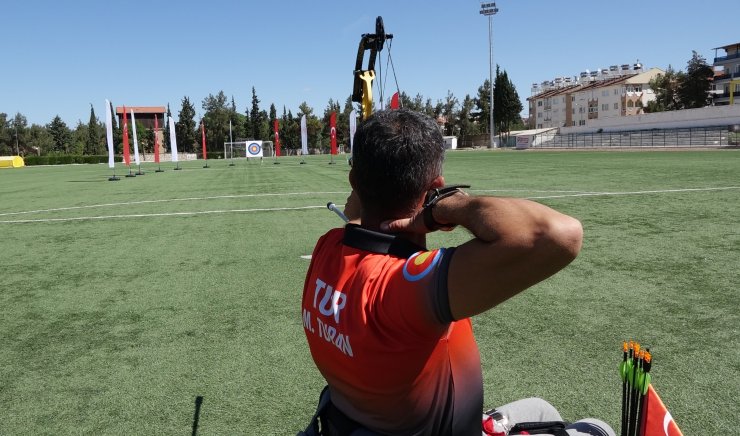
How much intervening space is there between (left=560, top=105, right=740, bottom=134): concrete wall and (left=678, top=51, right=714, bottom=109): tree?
14.6 metres

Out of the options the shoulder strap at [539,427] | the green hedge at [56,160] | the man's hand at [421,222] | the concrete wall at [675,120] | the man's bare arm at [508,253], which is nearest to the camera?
the man's bare arm at [508,253]

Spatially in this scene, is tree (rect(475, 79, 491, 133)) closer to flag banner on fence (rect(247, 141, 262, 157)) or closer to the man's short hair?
flag banner on fence (rect(247, 141, 262, 157))

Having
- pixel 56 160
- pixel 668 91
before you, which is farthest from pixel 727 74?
pixel 56 160

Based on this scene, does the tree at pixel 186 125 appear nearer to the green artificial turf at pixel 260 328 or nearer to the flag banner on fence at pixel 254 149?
the flag banner on fence at pixel 254 149

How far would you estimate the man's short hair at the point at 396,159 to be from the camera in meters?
1.54

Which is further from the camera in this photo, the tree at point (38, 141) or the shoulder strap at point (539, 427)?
the tree at point (38, 141)

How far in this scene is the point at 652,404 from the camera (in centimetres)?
200

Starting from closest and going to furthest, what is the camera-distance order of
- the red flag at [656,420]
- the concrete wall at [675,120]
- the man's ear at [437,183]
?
1. the man's ear at [437,183]
2. the red flag at [656,420]
3. the concrete wall at [675,120]

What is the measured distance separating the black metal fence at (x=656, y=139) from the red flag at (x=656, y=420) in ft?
170

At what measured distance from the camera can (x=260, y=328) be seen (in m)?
4.75

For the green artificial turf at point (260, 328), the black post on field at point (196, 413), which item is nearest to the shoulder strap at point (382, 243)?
the green artificial turf at point (260, 328)

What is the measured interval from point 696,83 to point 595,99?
1214 inches

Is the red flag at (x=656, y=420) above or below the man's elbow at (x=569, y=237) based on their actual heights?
below

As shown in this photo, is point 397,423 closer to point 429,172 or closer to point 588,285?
point 429,172
